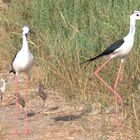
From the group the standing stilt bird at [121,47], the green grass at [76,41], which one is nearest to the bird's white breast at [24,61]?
the standing stilt bird at [121,47]

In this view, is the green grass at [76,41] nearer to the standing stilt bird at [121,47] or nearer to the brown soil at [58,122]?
the brown soil at [58,122]

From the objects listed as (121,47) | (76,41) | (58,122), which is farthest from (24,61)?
(76,41)

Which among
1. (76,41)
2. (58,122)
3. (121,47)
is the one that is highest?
(76,41)

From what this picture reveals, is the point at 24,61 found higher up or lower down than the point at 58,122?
higher up

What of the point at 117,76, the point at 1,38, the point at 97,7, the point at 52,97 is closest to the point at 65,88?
the point at 52,97

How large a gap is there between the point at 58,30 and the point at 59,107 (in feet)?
5.66

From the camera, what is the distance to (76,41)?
25.3 ft

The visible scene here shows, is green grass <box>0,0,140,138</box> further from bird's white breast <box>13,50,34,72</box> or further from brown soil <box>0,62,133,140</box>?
bird's white breast <box>13,50,34,72</box>

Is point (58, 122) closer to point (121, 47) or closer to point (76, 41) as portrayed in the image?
point (121, 47)

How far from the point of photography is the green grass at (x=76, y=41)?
704 centimetres

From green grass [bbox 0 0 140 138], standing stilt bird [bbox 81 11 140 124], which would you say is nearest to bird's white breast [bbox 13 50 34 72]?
standing stilt bird [bbox 81 11 140 124]

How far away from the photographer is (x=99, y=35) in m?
7.79

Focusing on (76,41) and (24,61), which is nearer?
(24,61)

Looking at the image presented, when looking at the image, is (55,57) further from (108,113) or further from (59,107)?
(108,113)
